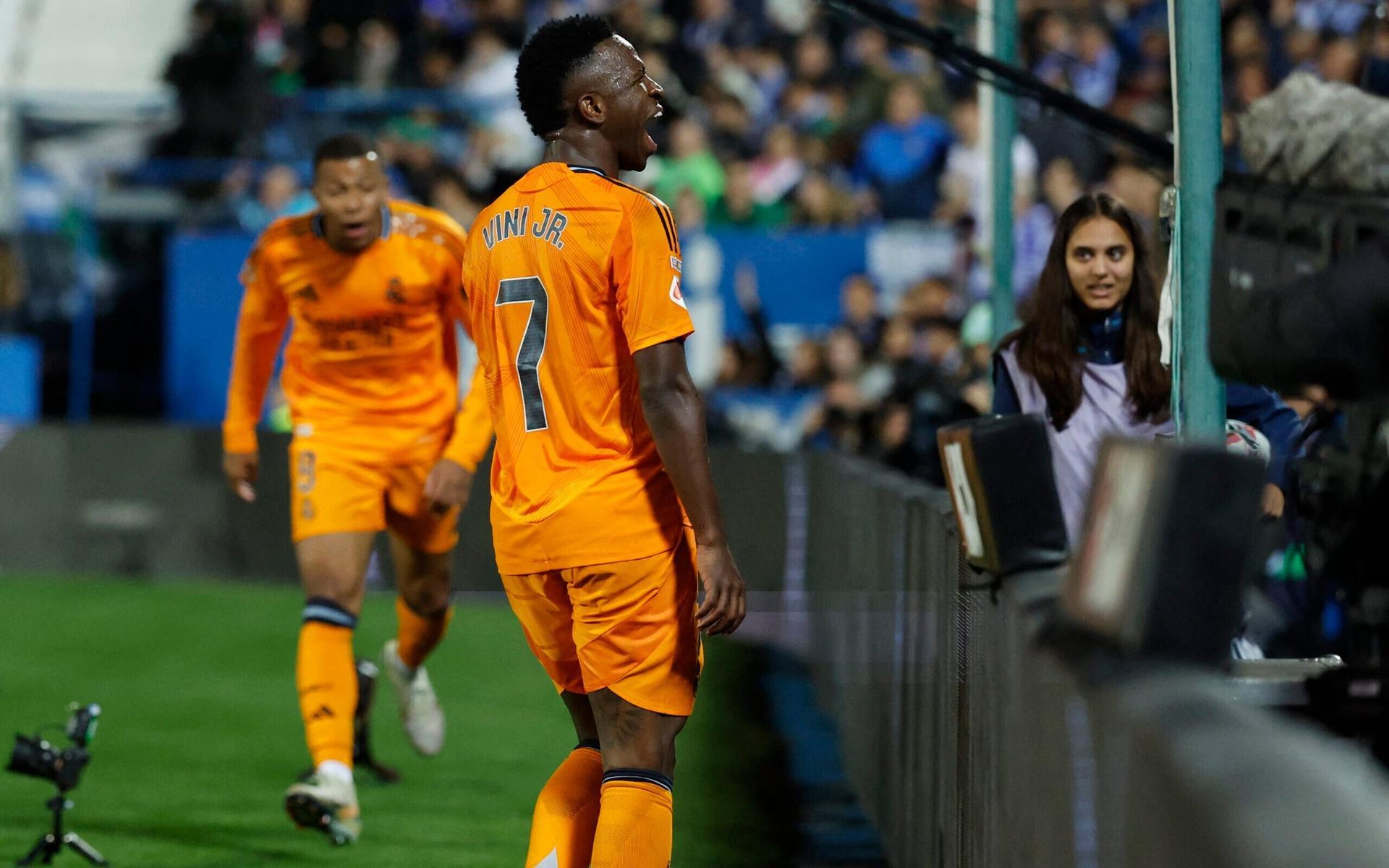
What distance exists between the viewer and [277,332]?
707 centimetres

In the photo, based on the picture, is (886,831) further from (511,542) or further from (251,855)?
(511,542)

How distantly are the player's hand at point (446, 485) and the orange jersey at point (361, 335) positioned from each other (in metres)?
0.06

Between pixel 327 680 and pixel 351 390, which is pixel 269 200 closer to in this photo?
pixel 351 390

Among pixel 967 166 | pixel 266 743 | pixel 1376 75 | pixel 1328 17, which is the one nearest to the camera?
pixel 1376 75

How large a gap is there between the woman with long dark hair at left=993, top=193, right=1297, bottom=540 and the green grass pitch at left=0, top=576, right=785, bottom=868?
178cm

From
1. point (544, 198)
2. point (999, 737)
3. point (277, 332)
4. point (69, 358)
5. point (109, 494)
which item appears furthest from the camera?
point (69, 358)

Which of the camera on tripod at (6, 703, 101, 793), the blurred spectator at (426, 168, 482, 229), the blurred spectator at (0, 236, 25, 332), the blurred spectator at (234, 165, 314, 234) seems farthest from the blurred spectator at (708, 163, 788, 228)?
the camera on tripod at (6, 703, 101, 793)

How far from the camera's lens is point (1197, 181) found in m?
4.09

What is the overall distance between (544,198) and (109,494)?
11.8m

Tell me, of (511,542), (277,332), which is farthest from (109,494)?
(511,542)

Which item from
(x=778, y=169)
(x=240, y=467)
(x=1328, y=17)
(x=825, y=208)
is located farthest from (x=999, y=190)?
(x=1328, y=17)

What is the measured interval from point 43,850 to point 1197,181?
12.6 ft

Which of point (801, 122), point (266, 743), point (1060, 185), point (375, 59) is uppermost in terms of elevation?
point (375, 59)

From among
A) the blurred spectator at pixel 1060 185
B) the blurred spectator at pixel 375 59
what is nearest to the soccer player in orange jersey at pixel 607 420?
the blurred spectator at pixel 1060 185
